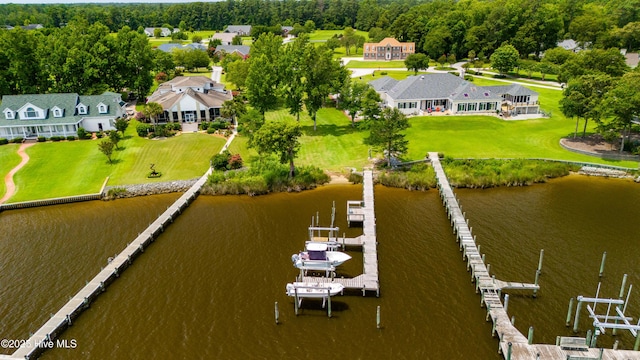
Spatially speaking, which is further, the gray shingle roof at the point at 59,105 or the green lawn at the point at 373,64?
the green lawn at the point at 373,64

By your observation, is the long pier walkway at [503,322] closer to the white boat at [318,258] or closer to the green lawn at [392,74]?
the white boat at [318,258]

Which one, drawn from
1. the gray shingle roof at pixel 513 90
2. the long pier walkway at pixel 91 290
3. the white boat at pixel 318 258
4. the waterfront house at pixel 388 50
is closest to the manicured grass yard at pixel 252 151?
the gray shingle roof at pixel 513 90

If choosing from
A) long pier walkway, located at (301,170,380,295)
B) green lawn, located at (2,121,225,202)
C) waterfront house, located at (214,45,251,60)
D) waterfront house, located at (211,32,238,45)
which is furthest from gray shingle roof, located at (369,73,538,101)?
waterfront house, located at (211,32,238,45)

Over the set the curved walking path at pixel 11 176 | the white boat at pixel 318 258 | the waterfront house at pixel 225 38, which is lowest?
the white boat at pixel 318 258

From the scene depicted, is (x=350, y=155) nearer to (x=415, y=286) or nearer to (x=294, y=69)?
(x=294, y=69)

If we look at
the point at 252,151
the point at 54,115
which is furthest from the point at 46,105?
the point at 252,151

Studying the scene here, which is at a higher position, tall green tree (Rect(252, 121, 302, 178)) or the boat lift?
tall green tree (Rect(252, 121, 302, 178))

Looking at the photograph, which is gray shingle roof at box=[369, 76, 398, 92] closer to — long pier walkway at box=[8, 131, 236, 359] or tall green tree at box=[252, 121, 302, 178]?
tall green tree at box=[252, 121, 302, 178]
